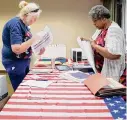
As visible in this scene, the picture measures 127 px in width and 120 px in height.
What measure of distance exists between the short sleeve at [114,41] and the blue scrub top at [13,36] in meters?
0.88

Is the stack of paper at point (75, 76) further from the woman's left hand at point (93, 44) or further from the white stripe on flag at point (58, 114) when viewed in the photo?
the white stripe on flag at point (58, 114)

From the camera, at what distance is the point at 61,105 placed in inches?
60.1

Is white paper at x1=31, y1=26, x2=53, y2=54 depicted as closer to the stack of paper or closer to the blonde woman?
the blonde woman

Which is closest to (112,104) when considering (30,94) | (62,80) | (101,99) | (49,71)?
(101,99)

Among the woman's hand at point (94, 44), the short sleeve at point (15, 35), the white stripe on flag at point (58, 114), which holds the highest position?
the short sleeve at point (15, 35)

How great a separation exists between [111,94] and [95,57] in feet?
2.85

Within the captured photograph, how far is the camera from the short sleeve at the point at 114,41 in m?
2.22

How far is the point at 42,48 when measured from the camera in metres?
2.66

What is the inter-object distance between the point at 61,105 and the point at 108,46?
0.92 m

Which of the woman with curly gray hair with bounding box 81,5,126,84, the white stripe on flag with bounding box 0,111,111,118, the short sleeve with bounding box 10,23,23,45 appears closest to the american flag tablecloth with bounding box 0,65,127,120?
the white stripe on flag with bounding box 0,111,111,118

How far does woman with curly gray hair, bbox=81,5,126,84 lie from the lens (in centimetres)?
224

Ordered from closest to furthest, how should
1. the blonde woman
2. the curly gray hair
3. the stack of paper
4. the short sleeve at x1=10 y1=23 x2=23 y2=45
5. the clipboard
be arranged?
1. the clipboard
2. the stack of paper
3. the curly gray hair
4. the short sleeve at x1=10 y1=23 x2=23 y2=45
5. the blonde woman

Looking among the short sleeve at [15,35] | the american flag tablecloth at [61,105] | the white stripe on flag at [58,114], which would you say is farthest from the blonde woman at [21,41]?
the white stripe on flag at [58,114]

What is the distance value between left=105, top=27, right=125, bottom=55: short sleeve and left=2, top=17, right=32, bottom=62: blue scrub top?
2.90 feet
